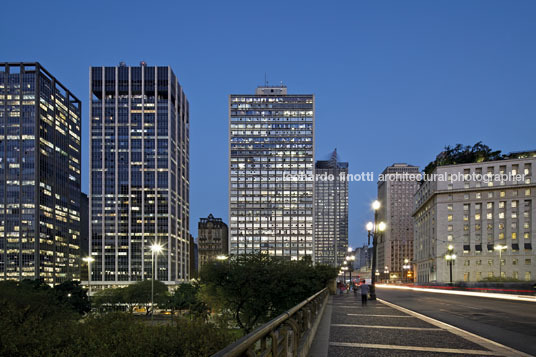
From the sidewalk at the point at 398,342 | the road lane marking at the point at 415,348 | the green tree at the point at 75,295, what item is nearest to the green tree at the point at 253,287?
the sidewalk at the point at 398,342

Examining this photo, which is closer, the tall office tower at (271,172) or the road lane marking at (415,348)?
the road lane marking at (415,348)

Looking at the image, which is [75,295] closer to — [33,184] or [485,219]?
[485,219]

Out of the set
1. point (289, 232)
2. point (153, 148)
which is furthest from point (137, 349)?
point (153, 148)

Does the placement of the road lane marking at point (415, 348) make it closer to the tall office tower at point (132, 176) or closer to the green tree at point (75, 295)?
the green tree at point (75, 295)

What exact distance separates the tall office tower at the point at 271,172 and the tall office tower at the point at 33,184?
6974 cm

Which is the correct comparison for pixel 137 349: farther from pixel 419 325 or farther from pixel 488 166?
pixel 488 166

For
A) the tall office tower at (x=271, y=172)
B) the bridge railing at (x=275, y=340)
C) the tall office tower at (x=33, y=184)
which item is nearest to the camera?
the bridge railing at (x=275, y=340)

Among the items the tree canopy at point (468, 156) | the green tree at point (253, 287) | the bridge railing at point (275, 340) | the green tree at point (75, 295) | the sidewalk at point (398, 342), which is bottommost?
the green tree at point (75, 295)

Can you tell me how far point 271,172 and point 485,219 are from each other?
299 feet

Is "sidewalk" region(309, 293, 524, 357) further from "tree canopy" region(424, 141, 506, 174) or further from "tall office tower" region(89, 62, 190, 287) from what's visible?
"tall office tower" region(89, 62, 190, 287)

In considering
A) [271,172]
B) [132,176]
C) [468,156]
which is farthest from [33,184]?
[468,156]

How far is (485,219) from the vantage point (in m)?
110

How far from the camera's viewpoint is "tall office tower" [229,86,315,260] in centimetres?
17853

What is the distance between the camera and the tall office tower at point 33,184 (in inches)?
6265
